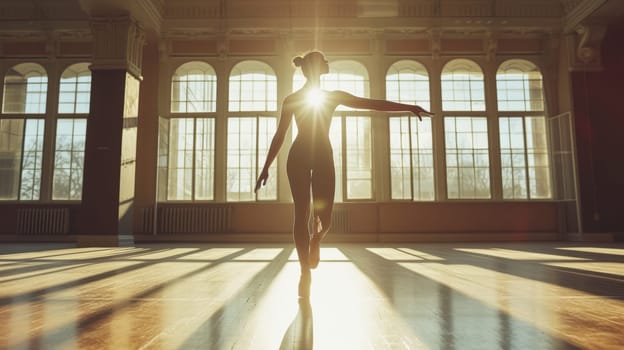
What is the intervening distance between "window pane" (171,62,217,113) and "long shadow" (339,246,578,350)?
820 centimetres

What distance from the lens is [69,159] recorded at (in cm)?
986

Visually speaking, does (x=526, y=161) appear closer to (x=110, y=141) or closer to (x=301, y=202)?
(x=110, y=141)

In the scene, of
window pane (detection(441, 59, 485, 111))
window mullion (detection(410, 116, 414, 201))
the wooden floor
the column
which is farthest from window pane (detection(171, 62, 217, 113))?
the wooden floor

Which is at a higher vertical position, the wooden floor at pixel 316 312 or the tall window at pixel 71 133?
the tall window at pixel 71 133

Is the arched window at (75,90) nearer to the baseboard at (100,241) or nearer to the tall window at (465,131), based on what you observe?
the baseboard at (100,241)

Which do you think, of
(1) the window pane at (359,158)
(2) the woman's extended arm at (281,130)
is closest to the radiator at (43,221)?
(1) the window pane at (359,158)

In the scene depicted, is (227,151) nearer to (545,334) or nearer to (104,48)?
(104,48)

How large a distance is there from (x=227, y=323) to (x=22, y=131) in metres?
10.8

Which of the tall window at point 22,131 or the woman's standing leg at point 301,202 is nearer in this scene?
the woman's standing leg at point 301,202

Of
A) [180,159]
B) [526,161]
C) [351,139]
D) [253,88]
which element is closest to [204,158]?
[180,159]

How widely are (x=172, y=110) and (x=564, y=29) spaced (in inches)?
357

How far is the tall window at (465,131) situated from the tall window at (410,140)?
0.44m

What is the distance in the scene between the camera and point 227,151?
961 cm

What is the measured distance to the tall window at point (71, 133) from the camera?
976cm
